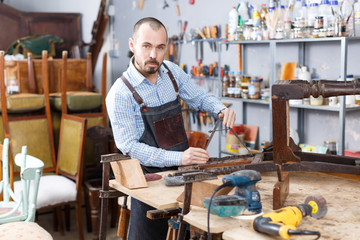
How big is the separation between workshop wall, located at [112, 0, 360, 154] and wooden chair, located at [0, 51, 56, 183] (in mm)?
1652

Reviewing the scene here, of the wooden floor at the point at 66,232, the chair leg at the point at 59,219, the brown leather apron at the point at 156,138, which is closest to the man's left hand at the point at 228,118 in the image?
the brown leather apron at the point at 156,138

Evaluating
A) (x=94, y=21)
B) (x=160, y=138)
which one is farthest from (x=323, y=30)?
(x=94, y=21)

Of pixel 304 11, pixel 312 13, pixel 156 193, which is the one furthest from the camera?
pixel 304 11

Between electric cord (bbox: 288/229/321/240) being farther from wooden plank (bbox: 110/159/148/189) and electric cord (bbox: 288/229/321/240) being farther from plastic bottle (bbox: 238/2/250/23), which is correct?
plastic bottle (bbox: 238/2/250/23)

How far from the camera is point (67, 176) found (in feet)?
14.0

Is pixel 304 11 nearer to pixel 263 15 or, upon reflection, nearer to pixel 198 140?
pixel 263 15

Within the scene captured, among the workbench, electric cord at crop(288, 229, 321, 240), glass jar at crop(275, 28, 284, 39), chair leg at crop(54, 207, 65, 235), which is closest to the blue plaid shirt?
the workbench

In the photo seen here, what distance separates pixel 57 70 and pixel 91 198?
57.0 inches

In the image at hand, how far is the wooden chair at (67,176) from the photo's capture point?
12.9ft

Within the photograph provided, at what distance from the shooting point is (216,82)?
495 centimetres

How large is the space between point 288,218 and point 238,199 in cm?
19

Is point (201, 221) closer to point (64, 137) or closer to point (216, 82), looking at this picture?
point (64, 137)

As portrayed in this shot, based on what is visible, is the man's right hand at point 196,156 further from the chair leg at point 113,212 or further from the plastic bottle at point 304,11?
the chair leg at point 113,212

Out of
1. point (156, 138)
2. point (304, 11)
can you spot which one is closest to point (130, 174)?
point (156, 138)
